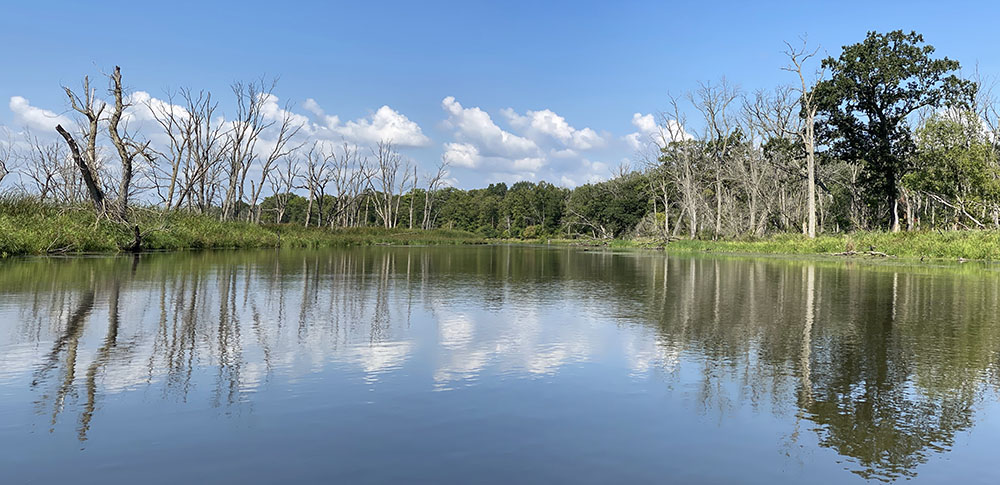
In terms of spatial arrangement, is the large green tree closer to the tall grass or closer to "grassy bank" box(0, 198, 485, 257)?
the tall grass

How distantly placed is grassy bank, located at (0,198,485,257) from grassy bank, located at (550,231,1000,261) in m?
30.5

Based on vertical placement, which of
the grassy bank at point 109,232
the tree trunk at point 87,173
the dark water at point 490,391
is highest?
the tree trunk at point 87,173

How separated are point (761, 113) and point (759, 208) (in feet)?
52.8

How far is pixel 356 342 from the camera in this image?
8625 millimetres

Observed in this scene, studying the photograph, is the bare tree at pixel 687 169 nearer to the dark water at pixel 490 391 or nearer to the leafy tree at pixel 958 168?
the leafy tree at pixel 958 168

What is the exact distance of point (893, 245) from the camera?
3394cm

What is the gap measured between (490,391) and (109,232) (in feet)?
93.5

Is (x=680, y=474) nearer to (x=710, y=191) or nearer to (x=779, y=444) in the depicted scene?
(x=779, y=444)

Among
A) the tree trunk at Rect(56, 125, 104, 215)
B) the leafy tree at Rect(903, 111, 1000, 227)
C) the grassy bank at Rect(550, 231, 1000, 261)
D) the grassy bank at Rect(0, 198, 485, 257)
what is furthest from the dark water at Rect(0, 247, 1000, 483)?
the leafy tree at Rect(903, 111, 1000, 227)

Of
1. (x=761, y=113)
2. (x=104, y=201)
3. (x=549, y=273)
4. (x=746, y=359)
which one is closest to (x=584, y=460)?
(x=746, y=359)

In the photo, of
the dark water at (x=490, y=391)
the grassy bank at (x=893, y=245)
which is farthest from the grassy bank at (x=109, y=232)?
the grassy bank at (x=893, y=245)

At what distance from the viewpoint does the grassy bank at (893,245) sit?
30.1m

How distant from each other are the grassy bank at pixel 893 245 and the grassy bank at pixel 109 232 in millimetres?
30469

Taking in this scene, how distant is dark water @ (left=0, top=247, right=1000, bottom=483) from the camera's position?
437 centimetres
